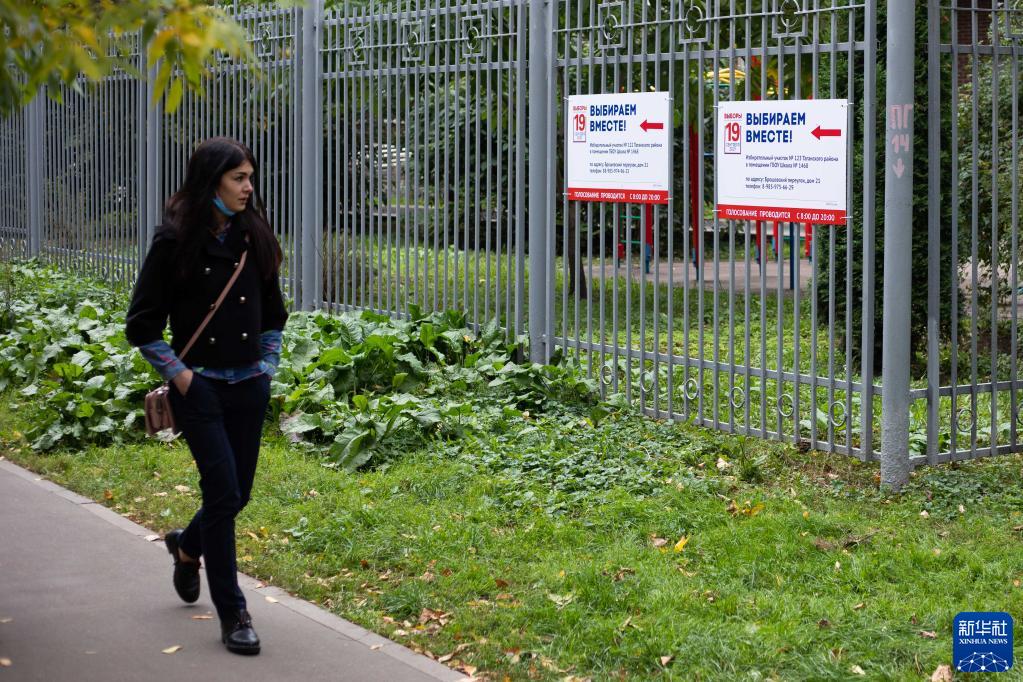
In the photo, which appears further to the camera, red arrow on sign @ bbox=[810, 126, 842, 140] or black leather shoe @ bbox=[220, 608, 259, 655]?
red arrow on sign @ bbox=[810, 126, 842, 140]

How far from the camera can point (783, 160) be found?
770 cm

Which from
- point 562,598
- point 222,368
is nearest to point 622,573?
point 562,598

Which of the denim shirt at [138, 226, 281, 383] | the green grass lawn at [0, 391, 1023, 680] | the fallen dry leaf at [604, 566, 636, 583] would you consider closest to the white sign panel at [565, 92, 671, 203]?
the green grass lawn at [0, 391, 1023, 680]

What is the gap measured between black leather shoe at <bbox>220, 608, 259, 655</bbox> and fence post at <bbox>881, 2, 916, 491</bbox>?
358 cm

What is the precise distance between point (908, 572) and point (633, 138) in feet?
12.4

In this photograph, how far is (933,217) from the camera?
7188 millimetres

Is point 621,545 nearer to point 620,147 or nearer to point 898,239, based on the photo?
point 898,239

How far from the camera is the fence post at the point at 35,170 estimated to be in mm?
16859

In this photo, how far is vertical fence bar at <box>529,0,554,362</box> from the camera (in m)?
9.55

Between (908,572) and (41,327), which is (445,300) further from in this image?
(908,572)

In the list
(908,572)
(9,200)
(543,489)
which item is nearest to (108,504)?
(543,489)

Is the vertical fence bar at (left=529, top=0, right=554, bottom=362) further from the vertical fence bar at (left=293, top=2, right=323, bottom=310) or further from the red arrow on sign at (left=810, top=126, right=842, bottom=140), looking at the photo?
the vertical fence bar at (left=293, top=2, right=323, bottom=310)

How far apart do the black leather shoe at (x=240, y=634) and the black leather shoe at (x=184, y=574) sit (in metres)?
0.51

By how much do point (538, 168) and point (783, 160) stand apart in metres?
2.36
